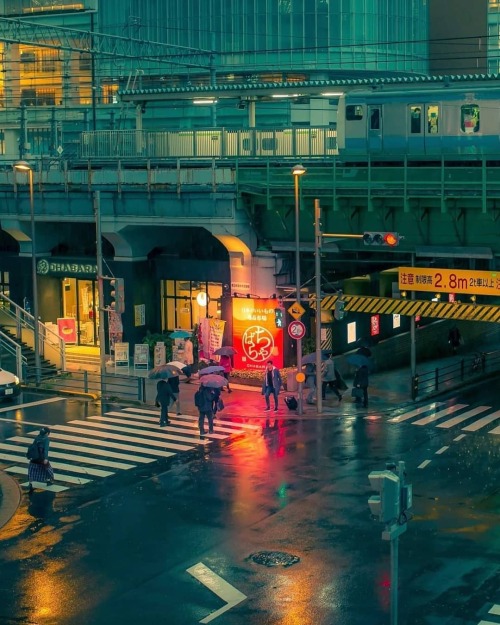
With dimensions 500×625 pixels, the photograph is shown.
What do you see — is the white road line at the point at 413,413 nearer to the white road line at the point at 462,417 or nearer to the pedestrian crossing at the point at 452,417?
the pedestrian crossing at the point at 452,417

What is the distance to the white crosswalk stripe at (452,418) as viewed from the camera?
3544 cm

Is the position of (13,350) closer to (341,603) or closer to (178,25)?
(341,603)

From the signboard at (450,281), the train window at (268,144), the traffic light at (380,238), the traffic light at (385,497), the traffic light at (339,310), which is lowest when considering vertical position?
the traffic light at (339,310)

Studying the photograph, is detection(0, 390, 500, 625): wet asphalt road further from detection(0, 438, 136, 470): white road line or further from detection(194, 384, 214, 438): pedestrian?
detection(194, 384, 214, 438): pedestrian

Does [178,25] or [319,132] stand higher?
[178,25]

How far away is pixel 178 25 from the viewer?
9819cm

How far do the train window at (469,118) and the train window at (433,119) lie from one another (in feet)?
3.27

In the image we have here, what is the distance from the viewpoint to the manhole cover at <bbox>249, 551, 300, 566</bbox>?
73.7 feet

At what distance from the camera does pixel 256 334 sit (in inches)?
1736

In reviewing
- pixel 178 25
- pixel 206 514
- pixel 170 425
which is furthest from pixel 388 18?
pixel 206 514

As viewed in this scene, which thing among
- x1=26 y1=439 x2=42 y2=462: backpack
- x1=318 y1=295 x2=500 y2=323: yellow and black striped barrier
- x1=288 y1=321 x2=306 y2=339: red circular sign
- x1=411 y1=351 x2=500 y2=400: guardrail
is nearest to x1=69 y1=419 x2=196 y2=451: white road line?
x1=26 y1=439 x2=42 y2=462: backpack

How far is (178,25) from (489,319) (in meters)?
66.2

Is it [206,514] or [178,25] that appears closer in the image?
[206,514]

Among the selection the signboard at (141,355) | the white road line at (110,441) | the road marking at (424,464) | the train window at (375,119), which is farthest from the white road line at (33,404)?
the train window at (375,119)
